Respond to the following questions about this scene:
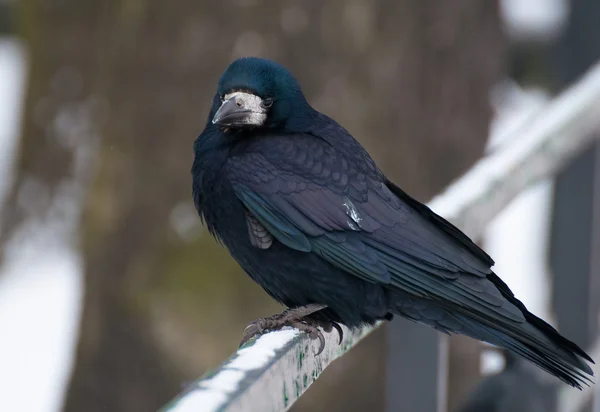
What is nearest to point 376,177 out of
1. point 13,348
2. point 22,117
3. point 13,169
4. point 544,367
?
point 544,367

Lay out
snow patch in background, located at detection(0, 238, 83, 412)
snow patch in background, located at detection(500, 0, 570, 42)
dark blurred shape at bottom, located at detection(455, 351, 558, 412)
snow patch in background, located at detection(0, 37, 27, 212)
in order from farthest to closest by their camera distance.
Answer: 1. snow patch in background, located at detection(500, 0, 570, 42)
2. snow patch in background, located at detection(0, 37, 27, 212)
3. snow patch in background, located at detection(0, 238, 83, 412)
4. dark blurred shape at bottom, located at detection(455, 351, 558, 412)

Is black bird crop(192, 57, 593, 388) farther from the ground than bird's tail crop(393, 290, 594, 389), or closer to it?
farther from the ground

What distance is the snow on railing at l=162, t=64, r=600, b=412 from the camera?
1.31m

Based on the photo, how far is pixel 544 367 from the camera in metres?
2.19

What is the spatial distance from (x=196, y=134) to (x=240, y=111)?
2205mm

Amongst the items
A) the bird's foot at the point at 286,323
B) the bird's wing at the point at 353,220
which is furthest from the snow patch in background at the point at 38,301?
the bird's foot at the point at 286,323

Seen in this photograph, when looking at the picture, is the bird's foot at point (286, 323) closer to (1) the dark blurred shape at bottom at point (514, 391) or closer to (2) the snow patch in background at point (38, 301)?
(1) the dark blurred shape at bottom at point (514, 391)

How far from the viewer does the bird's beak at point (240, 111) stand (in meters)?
2.70

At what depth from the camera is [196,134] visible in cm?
491

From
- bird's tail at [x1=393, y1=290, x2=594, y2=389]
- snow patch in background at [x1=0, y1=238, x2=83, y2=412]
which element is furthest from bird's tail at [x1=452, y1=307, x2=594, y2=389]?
snow patch in background at [x1=0, y1=238, x2=83, y2=412]

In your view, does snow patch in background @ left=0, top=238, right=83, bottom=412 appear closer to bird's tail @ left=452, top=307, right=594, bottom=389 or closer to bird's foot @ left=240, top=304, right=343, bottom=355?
bird's foot @ left=240, top=304, right=343, bottom=355

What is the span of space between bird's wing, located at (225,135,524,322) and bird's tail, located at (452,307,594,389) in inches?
2.4

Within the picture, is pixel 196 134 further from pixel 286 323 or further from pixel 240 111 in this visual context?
pixel 286 323

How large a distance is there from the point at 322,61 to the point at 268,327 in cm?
259
